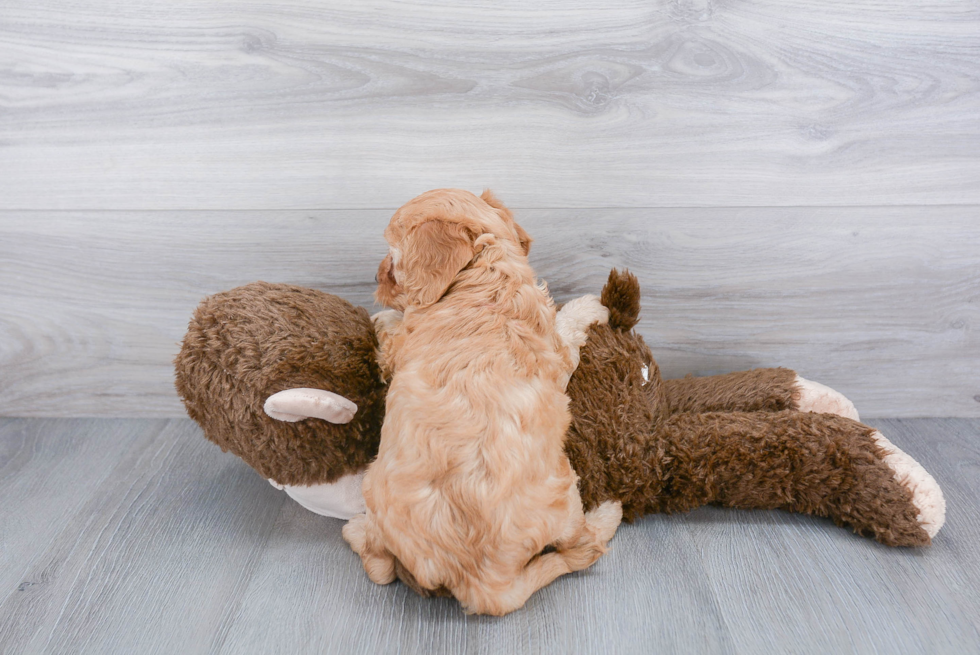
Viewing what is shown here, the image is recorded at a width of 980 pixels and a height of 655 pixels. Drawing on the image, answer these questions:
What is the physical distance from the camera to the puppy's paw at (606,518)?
3.99ft

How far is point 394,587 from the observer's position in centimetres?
115

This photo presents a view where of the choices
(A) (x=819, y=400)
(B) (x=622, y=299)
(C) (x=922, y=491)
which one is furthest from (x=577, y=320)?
(C) (x=922, y=491)

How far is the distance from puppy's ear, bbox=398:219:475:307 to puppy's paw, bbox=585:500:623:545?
54cm

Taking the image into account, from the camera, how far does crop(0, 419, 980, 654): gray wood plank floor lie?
1040 mm

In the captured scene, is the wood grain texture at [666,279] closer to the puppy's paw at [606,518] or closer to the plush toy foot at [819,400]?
the plush toy foot at [819,400]

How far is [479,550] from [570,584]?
0.77ft

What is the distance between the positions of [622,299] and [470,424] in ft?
1.63

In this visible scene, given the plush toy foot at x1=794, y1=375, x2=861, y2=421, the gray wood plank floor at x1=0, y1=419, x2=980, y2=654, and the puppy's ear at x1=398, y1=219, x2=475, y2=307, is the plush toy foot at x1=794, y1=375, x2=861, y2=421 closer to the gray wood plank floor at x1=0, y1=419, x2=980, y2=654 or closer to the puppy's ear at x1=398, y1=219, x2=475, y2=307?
the gray wood plank floor at x1=0, y1=419, x2=980, y2=654

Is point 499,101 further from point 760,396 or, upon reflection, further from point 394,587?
point 394,587

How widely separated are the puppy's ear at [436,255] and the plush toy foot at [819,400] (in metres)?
0.86

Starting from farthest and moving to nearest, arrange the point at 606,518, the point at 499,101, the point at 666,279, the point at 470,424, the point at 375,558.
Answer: the point at 666,279
the point at 499,101
the point at 606,518
the point at 375,558
the point at 470,424

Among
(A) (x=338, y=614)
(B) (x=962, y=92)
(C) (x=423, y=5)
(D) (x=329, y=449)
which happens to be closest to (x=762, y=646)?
(A) (x=338, y=614)

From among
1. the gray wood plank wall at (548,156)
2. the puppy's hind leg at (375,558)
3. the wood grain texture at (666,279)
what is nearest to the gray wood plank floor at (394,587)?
the puppy's hind leg at (375,558)

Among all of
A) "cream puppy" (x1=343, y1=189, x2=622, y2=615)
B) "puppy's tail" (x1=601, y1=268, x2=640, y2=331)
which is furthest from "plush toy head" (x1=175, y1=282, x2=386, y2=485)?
"puppy's tail" (x1=601, y1=268, x2=640, y2=331)
